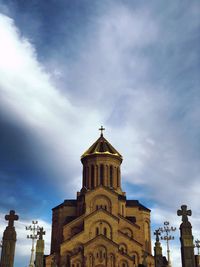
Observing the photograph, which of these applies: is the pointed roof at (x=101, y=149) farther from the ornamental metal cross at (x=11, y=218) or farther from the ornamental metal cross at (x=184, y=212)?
the ornamental metal cross at (x=184, y=212)

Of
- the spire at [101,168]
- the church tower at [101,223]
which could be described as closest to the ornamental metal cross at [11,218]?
the church tower at [101,223]

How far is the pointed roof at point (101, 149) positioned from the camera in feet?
145

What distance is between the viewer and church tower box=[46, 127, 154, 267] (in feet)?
111

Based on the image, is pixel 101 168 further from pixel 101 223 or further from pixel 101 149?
pixel 101 223

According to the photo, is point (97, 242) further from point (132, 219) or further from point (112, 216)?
point (132, 219)

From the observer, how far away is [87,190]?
41.9 metres

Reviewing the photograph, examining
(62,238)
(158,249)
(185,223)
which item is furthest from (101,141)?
(185,223)

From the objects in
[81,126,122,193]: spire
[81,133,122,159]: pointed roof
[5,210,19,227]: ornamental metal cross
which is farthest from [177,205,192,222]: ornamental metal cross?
[81,133,122,159]: pointed roof

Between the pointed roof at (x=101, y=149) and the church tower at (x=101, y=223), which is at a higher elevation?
the pointed roof at (x=101, y=149)

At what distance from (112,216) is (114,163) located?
8.60 metres

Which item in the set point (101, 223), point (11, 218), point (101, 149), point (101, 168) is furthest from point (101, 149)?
point (11, 218)

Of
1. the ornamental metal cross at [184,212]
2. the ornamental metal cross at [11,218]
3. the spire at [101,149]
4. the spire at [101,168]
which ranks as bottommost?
the ornamental metal cross at [11,218]

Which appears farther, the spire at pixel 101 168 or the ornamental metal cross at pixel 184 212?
the spire at pixel 101 168

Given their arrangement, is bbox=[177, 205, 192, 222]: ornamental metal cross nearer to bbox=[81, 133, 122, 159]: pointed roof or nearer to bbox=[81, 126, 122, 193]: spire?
bbox=[81, 126, 122, 193]: spire
